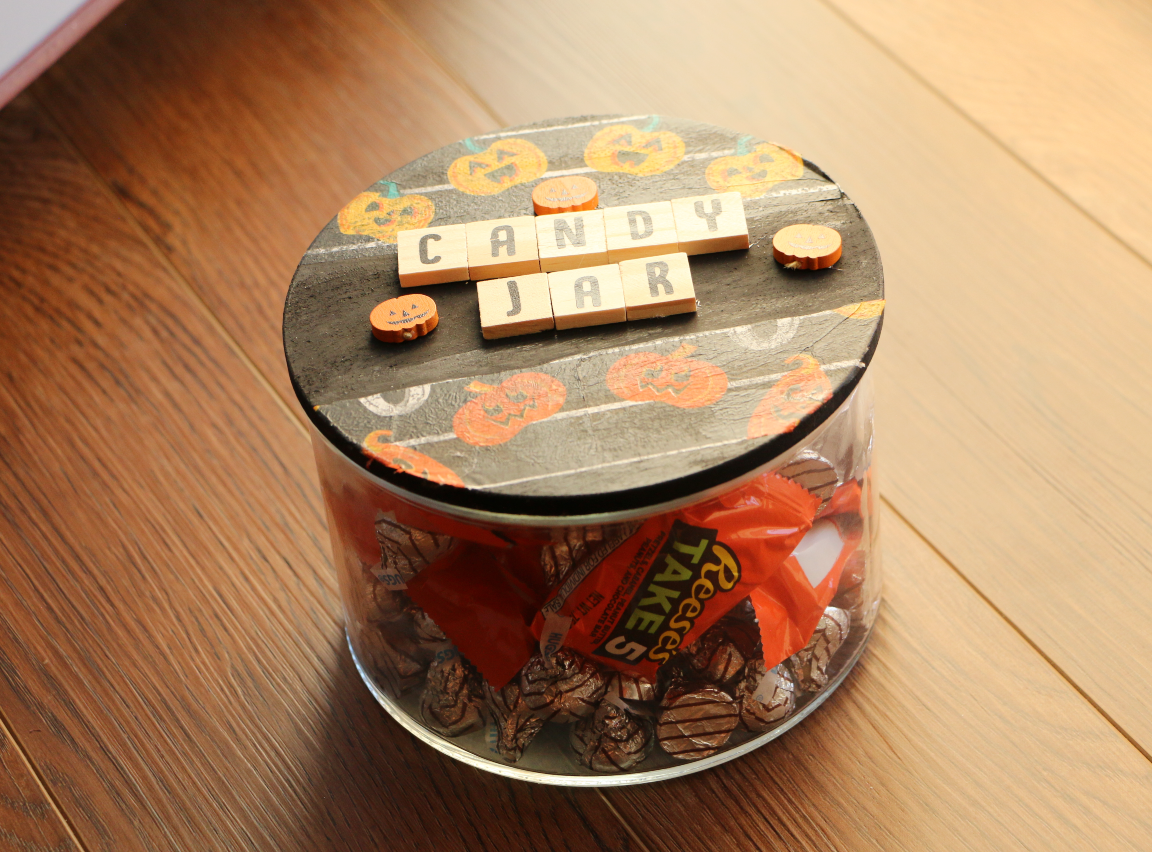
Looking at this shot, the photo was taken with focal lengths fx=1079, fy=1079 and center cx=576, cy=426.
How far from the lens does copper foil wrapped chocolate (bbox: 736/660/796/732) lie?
729mm

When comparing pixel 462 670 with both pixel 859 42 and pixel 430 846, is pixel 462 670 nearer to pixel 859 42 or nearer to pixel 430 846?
pixel 430 846

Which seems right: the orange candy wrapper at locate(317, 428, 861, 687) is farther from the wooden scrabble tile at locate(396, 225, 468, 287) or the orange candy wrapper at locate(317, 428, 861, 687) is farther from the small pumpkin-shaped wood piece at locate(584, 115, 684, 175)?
the small pumpkin-shaped wood piece at locate(584, 115, 684, 175)

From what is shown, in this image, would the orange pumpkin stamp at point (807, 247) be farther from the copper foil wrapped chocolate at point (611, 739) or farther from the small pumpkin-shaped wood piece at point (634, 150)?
the copper foil wrapped chocolate at point (611, 739)

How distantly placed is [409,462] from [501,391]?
0.07 metres

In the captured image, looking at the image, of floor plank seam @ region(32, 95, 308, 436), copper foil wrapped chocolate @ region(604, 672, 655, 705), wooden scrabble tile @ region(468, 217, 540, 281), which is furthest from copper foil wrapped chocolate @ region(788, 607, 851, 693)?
floor plank seam @ region(32, 95, 308, 436)

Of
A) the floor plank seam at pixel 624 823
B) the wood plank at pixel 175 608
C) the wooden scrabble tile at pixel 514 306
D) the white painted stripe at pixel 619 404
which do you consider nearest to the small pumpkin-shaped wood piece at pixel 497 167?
the wooden scrabble tile at pixel 514 306

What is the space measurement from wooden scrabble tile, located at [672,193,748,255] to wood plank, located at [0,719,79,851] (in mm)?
602

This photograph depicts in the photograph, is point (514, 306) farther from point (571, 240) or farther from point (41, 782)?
point (41, 782)

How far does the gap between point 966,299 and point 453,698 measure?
0.61 m

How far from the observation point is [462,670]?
Result: 2.43ft

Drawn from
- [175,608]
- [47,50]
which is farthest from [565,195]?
[47,50]

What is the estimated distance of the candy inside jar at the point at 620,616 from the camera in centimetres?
67

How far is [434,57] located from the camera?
1.29 metres

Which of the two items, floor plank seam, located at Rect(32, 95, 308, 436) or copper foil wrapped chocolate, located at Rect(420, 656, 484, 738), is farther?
floor plank seam, located at Rect(32, 95, 308, 436)
